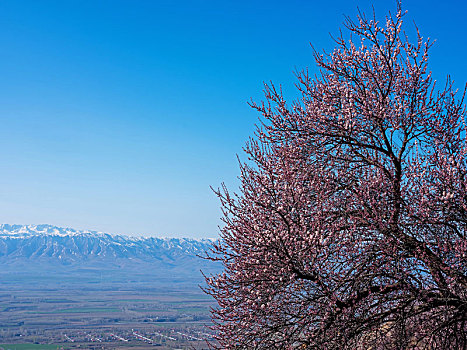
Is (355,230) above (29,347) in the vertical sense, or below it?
above

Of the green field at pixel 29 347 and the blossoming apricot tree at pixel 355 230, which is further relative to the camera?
the green field at pixel 29 347

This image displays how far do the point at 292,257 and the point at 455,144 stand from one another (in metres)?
5.21

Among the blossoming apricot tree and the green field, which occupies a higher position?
the blossoming apricot tree

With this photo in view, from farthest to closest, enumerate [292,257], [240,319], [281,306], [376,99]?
[376,99] < [240,319] < [281,306] < [292,257]

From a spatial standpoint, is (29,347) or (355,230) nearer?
(355,230)

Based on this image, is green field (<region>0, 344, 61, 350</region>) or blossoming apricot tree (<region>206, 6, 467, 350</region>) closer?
blossoming apricot tree (<region>206, 6, 467, 350</region>)

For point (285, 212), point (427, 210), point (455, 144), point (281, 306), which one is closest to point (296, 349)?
point (281, 306)

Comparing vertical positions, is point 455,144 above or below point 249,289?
above

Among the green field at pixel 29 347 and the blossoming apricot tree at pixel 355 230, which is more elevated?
the blossoming apricot tree at pixel 355 230

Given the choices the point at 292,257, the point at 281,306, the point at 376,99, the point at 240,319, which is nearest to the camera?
the point at 292,257

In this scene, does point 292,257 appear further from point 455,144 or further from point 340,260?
point 455,144

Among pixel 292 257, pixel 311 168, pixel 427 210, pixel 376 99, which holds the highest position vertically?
pixel 376 99

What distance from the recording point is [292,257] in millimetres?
9453

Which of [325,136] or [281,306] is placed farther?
[325,136]
